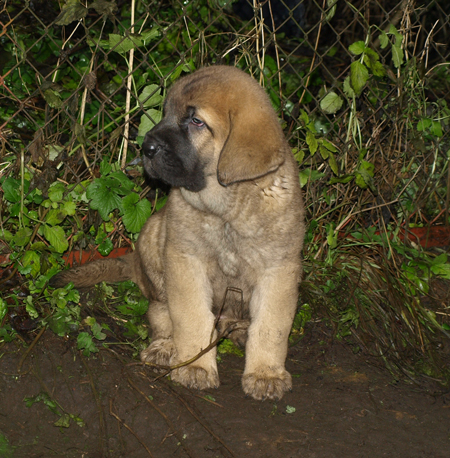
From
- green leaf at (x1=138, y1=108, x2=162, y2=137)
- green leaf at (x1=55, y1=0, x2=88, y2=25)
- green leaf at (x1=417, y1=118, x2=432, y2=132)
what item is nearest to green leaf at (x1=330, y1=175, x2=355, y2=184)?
green leaf at (x1=417, y1=118, x2=432, y2=132)

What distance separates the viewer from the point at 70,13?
11.6 feet

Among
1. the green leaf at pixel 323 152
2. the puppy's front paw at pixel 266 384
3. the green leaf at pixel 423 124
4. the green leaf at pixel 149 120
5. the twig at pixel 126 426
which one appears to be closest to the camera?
the twig at pixel 126 426

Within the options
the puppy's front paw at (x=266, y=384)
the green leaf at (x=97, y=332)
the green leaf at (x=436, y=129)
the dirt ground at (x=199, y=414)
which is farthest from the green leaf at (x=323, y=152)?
the green leaf at (x=97, y=332)

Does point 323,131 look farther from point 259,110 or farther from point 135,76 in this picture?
point 259,110

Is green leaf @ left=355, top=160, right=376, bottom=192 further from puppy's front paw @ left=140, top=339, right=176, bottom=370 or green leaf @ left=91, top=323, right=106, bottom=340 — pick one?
green leaf @ left=91, top=323, right=106, bottom=340

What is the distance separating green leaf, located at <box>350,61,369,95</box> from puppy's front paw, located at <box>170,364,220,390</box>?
7.03 ft

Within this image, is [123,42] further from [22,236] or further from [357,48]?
[357,48]

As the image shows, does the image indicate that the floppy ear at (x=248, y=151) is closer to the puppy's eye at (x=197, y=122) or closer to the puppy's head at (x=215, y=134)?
the puppy's head at (x=215, y=134)

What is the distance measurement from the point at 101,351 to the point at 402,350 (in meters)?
1.81


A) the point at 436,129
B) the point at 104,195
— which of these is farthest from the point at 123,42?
the point at 436,129

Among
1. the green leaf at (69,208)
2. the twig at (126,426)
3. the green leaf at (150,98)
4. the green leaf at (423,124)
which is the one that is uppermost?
the green leaf at (150,98)

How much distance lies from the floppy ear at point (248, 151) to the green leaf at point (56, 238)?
4.40ft

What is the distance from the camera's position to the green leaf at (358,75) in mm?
4051

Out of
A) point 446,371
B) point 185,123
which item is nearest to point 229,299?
point 185,123
